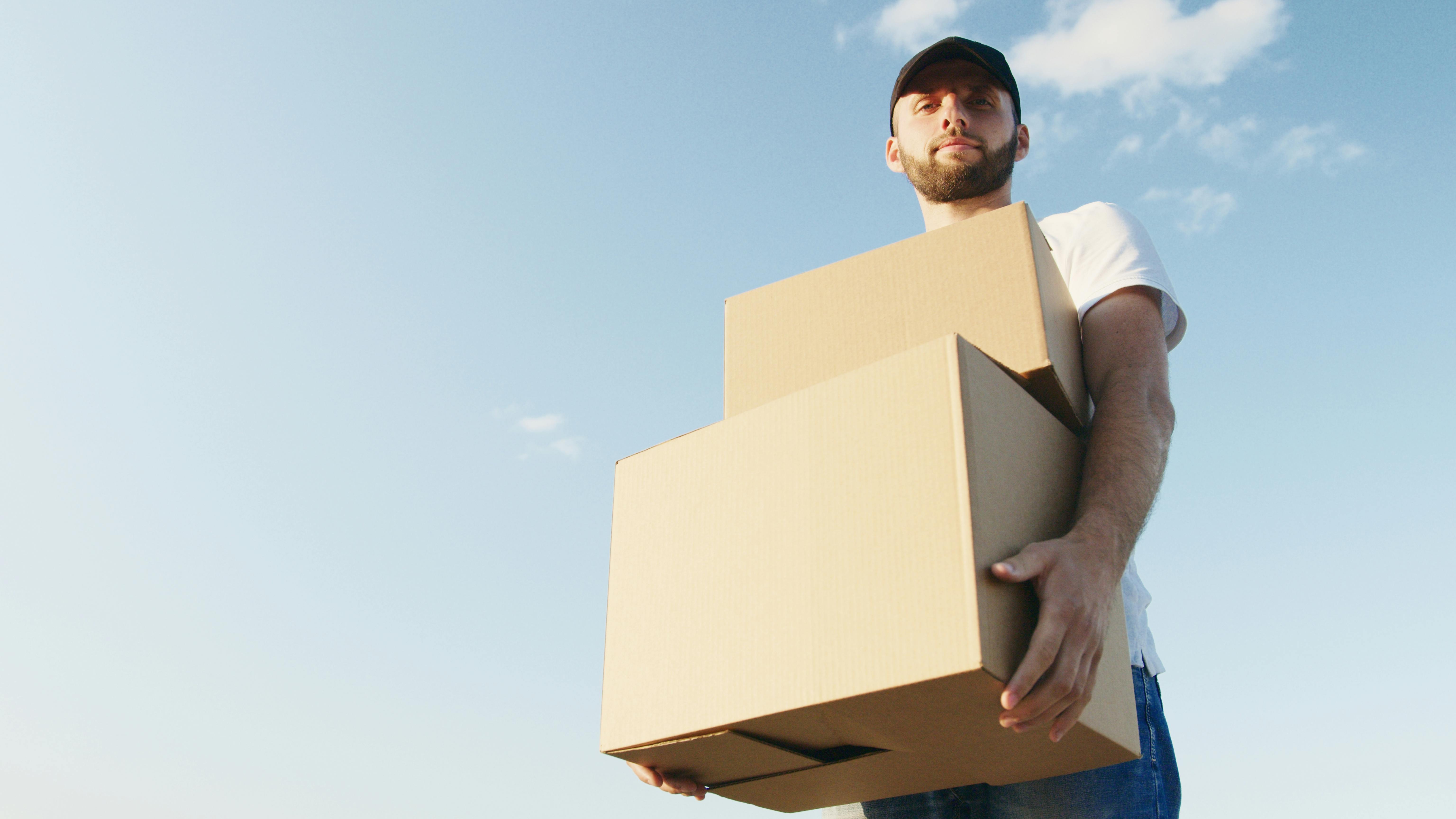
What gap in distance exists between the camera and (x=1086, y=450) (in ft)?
3.73

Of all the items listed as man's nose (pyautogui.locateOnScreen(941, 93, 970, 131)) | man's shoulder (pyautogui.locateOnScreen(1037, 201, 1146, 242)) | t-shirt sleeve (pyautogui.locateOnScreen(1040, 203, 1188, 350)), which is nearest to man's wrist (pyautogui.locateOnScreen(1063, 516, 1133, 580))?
t-shirt sleeve (pyautogui.locateOnScreen(1040, 203, 1188, 350))

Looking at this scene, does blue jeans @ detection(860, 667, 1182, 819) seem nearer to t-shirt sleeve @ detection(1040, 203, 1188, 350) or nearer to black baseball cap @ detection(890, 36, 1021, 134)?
t-shirt sleeve @ detection(1040, 203, 1188, 350)

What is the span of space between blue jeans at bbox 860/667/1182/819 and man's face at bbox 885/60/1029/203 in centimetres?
79

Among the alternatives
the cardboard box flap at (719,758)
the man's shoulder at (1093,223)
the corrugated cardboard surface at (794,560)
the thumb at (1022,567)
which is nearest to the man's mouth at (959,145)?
the man's shoulder at (1093,223)

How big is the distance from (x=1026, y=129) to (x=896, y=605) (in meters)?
1.16

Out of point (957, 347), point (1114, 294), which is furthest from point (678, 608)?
point (1114, 294)

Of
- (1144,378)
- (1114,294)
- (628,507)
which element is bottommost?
(628,507)

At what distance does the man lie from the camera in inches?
A: 34.6

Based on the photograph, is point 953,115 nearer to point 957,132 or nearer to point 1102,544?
point 957,132

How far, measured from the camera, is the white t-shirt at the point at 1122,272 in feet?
3.96

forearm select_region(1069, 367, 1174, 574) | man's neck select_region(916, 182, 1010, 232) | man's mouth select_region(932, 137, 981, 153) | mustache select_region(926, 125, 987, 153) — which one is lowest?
forearm select_region(1069, 367, 1174, 574)

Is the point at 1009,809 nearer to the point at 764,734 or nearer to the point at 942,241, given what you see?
the point at 764,734

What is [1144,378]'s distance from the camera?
1.14 meters

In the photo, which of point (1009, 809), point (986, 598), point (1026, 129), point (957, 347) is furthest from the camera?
point (1026, 129)
